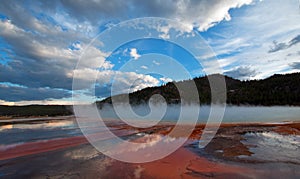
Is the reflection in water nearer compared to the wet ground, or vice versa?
the wet ground

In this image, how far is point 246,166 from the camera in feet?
23.7

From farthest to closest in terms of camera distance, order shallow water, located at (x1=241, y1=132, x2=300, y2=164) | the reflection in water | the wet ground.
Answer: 1. the reflection in water
2. shallow water, located at (x1=241, y1=132, x2=300, y2=164)
3. the wet ground

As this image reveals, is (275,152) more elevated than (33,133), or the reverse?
(33,133)

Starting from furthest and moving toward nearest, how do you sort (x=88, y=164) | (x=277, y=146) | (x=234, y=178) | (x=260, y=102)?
(x=260, y=102) < (x=277, y=146) < (x=88, y=164) < (x=234, y=178)

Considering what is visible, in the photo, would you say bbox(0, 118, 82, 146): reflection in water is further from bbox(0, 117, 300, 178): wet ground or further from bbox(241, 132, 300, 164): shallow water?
bbox(241, 132, 300, 164): shallow water

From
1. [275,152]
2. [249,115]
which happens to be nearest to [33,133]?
[275,152]

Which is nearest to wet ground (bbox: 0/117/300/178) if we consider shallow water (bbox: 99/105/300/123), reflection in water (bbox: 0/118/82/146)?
reflection in water (bbox: 0/118/82/146)

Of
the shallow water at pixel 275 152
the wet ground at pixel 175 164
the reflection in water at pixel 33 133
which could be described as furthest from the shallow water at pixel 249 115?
the wet ground at pixel 175 164

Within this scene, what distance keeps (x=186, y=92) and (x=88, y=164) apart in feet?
270

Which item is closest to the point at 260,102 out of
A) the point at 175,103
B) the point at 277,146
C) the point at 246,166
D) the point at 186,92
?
the point at 175,103

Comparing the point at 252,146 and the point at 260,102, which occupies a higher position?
the point at 260,102

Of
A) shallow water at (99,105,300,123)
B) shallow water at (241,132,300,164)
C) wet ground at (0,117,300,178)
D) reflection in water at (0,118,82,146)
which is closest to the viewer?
wet ground at (0,117,300,178)

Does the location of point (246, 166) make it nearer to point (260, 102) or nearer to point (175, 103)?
point (260, 102)

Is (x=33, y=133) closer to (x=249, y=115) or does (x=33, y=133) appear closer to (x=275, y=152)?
(x=275, y=152)
